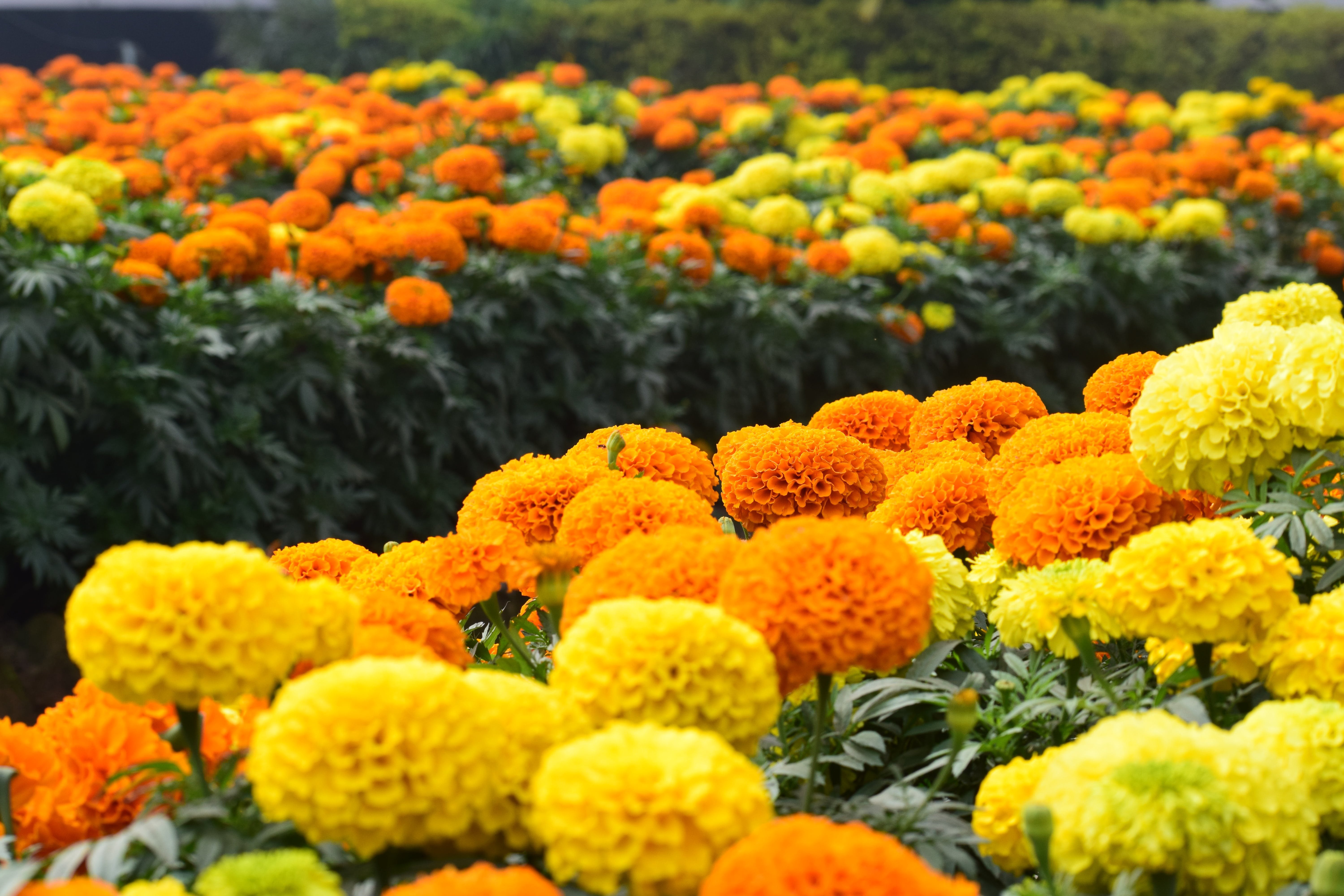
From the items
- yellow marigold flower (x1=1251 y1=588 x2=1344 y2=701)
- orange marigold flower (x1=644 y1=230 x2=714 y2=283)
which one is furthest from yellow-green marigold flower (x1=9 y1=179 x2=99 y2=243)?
yellow marigold flower (x1=1251 y1=588 x2=1344 y2=701)

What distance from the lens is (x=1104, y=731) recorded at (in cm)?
113

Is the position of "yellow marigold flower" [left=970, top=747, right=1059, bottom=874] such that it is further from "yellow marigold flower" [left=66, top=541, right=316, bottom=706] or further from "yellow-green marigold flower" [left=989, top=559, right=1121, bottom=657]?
"yellow marigold flower" [left=66, top=541, right=316, bottom=706]

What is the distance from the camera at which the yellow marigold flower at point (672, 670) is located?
1.10m

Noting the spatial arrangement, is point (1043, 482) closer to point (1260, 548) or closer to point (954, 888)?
point (1260, 548)

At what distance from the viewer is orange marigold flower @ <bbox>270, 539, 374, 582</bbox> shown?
189 centimetres

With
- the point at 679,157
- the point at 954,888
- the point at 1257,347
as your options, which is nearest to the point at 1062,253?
the point at 679,157

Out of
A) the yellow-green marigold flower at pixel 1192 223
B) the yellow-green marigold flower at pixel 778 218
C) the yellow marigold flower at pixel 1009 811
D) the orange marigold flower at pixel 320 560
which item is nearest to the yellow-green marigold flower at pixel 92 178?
the yellow-green marigold flower at pixel 778 218

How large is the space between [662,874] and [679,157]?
21.6 feet

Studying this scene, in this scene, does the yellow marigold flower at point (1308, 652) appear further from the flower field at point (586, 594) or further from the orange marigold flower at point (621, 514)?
the orange marigold flower at point (621, 514)

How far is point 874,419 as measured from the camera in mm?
2527

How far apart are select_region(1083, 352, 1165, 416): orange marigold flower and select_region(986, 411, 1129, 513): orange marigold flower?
0.78 ft

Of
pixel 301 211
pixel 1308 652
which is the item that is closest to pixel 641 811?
pixel 1308 652

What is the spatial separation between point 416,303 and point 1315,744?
3.26 meters

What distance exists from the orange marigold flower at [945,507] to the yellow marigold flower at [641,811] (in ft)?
3.19
